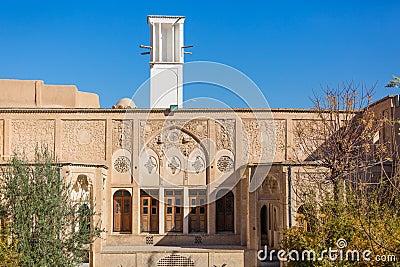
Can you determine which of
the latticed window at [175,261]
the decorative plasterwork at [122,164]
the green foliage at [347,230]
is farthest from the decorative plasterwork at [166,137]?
the green foliage at [347,230]

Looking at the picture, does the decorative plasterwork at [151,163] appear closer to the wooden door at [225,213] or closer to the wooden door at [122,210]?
the wooden door at [122,210]

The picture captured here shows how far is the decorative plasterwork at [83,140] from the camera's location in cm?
2036

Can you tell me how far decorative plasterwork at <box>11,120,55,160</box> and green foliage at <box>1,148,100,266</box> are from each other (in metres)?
7.38

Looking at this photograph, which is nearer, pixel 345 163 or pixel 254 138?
pixel 345 163

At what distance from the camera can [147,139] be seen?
2062 centimetres

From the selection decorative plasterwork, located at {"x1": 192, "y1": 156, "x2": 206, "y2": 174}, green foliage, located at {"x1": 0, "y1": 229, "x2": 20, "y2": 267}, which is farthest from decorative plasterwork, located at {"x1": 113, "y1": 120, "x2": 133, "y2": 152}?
green foliage, located at {"x1": 0, "y1": 229, "x2": 20, "y2": 267}

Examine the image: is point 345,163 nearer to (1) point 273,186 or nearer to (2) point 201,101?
(1) point 273,186

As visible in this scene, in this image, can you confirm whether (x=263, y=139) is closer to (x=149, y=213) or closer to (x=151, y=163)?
(x=151, y=163)

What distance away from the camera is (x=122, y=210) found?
2055 centimetres

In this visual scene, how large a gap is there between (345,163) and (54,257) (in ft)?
22.5

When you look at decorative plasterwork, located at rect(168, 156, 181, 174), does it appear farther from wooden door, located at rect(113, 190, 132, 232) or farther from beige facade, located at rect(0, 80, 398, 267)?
wooden door, located at rect(113, 190, 132, 232)

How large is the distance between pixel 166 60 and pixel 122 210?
6.65m

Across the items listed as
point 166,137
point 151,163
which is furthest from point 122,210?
point 166,137

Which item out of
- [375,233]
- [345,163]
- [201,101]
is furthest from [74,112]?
[375,233]
